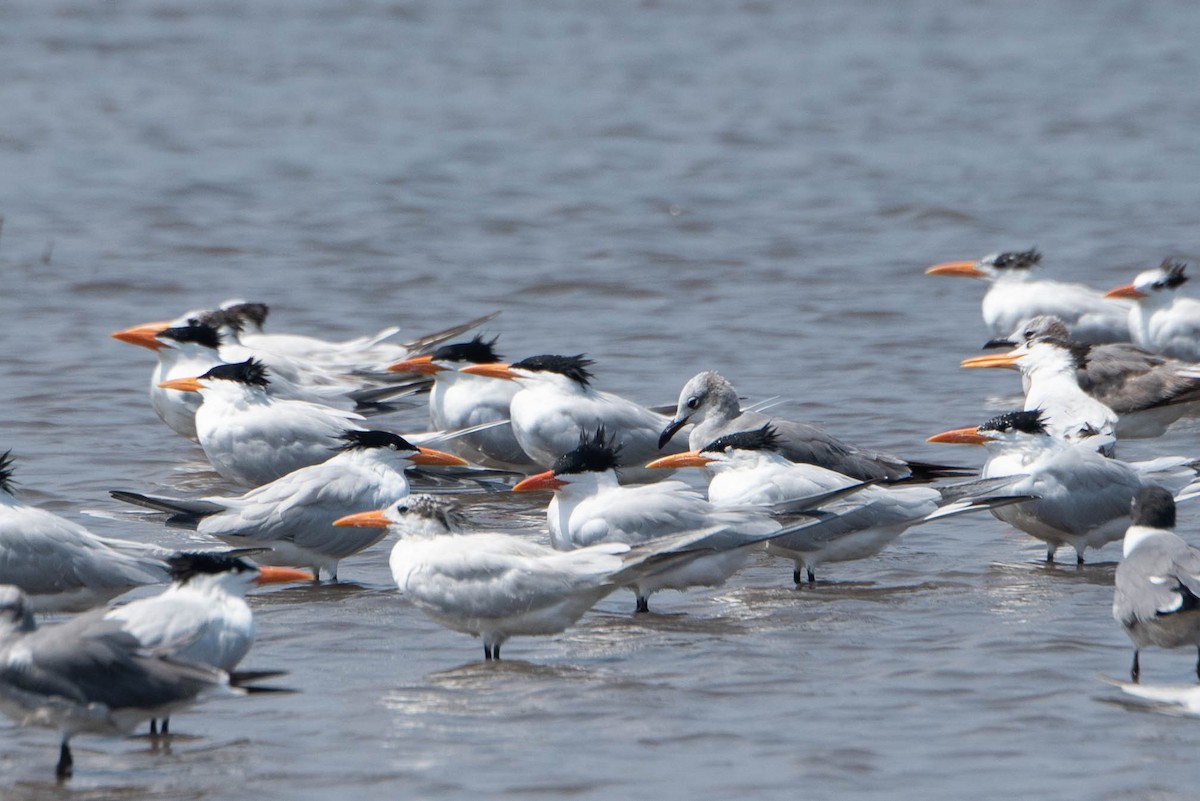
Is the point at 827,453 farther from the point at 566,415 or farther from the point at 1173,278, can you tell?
the point at 1173,278

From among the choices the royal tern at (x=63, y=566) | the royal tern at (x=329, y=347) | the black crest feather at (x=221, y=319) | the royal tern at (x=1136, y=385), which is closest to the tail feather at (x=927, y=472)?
the royal tern at (x=1136, y=385)

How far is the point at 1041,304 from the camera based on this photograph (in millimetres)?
10617

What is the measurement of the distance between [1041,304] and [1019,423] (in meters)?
3.92

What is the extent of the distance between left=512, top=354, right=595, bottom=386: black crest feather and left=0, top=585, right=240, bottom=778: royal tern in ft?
11.4

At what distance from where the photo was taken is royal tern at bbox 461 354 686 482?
308 inches

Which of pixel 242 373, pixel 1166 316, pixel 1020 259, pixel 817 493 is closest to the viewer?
pixel 817 493

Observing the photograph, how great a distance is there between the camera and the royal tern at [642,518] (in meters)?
6.06

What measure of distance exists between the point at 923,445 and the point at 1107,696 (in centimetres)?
333

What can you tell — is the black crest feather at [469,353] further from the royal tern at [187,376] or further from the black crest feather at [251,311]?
the black crest feather at [251,311]

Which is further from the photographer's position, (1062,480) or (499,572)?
(1062,480)

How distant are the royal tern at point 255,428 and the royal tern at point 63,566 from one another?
1.78 metres

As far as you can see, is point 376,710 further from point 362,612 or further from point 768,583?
point 768,583

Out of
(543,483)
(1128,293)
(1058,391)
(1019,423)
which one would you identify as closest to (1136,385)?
(1058,391)

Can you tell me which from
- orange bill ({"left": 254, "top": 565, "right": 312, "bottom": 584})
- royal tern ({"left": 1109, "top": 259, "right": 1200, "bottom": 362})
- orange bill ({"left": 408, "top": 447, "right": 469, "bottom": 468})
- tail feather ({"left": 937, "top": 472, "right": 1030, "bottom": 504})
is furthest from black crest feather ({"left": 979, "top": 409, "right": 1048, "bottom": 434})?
royal tern ({"left": 1109, "top": 259, "right": 1200, "bottom": 362})
